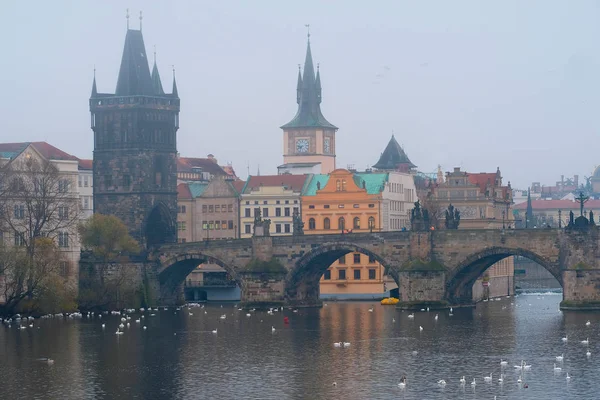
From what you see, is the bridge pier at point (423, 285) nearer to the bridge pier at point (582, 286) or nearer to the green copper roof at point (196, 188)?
the bridge pier at point (582, 286)

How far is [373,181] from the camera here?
532ft

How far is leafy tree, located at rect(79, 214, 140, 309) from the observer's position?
130500mm

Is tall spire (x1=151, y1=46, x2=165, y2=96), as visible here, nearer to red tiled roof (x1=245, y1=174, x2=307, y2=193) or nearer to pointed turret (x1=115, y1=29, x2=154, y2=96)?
pointed turret (x1=115, y1=29, x2=154, y2=96)

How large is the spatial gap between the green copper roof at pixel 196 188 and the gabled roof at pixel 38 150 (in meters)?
31.8

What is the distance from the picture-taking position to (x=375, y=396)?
74.8m

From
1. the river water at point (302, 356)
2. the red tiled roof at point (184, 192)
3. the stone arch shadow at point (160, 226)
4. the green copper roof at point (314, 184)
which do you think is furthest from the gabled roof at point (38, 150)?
the green copper roof at point (314, 184)

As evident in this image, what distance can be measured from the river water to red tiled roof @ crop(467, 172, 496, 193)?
43577 mm

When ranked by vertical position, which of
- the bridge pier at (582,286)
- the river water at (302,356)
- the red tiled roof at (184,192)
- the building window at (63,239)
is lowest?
the river water at (302,356)

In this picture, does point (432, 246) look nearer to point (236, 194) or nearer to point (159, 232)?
point (159, 232)

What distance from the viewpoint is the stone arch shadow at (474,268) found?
123750 mm

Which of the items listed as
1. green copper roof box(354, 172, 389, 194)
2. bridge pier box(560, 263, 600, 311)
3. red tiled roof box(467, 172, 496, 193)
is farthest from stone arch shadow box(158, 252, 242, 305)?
red tiled roof box(467, 172, 496, 193)

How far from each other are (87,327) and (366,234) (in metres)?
28.9

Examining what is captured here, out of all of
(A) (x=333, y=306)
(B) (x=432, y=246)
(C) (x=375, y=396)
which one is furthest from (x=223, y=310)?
(C) (x=375, y=396)

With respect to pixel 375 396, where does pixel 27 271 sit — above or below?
above
